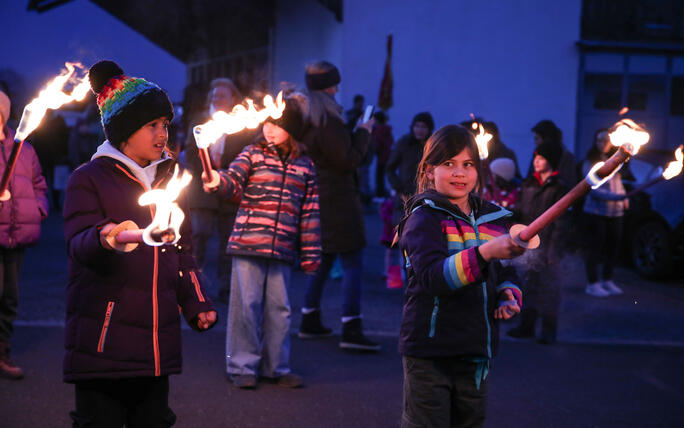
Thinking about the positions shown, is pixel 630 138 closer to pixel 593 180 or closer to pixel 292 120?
pixel 593 180

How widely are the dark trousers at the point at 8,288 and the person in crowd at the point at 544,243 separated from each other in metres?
3.93

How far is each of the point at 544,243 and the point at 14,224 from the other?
418 centimetres

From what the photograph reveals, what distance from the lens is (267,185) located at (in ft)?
17.0

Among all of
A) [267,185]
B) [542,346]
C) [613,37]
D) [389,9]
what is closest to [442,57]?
[389,9]

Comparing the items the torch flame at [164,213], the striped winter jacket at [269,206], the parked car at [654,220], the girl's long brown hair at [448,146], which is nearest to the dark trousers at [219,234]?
the striped winter jacket at [269,206]

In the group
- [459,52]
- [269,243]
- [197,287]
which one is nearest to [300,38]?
[459,52]

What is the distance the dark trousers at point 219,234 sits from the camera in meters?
7.90

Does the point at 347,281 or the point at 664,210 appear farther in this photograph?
the point at 664,210

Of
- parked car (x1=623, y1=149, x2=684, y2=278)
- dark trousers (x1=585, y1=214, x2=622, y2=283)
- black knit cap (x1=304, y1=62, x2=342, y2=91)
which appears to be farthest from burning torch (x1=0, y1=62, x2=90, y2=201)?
parked car (x1=623, y1=149, x2=684, y2=278)

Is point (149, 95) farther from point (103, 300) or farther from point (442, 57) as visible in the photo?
point (442, 57)

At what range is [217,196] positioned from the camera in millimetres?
7426

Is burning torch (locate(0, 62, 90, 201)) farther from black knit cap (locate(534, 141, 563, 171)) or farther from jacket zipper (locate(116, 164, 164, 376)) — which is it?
black knit cap (locate(534, 141, 563, 171))

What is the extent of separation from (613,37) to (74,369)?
1916 centimetres

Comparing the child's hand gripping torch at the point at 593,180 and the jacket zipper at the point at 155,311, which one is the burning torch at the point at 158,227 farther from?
the child's hand gripping torch at the point at 593,180
